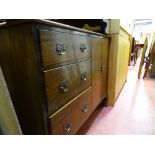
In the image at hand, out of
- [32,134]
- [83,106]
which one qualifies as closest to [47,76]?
[32,134]

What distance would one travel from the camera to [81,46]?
83 centimetres

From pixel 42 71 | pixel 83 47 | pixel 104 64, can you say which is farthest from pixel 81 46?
pixel 104 64

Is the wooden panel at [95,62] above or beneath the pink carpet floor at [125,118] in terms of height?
above

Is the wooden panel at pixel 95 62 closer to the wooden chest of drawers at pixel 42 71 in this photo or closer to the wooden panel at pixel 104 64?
the wooden panel at pixel 104 64

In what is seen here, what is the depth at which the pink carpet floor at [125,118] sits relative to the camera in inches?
43.0

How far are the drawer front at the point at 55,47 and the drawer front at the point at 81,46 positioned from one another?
6 cm

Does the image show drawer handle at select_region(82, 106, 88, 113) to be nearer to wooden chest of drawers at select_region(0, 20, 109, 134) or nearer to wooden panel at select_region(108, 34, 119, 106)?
wooden chest of drawers at select_region(0, 20, 109, 134)

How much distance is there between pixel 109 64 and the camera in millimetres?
1471

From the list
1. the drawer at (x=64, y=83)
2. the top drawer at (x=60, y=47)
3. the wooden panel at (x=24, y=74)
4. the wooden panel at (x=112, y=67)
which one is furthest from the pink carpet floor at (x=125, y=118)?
the top drawer at (x=60, y=47)

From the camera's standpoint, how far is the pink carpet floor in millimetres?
1092

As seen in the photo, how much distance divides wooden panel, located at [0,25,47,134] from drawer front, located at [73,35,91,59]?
0.31 m
